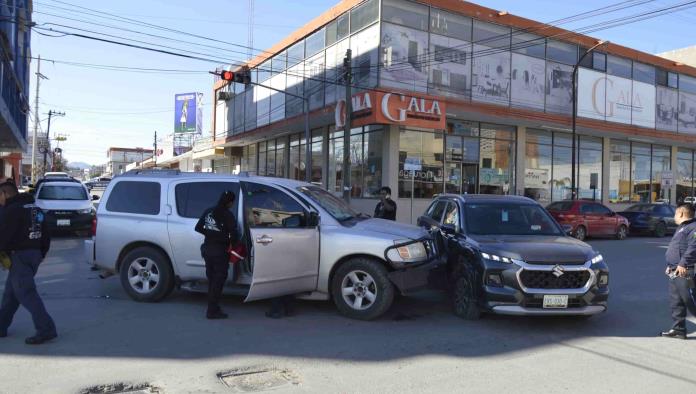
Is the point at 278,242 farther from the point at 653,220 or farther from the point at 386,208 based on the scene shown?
the point at 653,220

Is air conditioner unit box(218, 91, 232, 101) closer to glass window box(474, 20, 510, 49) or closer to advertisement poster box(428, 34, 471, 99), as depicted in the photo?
advertisement poster box(428, 34, 471, 99)

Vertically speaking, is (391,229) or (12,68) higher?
(12,68)

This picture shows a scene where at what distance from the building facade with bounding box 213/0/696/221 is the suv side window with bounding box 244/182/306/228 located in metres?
13.1

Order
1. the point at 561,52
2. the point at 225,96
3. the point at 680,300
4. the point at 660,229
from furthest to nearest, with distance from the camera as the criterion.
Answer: the point at 225,96 < the point at 561,52 < the point at 660,229 < the point at 680,300

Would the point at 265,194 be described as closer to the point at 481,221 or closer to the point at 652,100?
the point at 481,221

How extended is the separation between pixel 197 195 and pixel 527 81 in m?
22.2

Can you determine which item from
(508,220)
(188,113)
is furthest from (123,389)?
(188,113)

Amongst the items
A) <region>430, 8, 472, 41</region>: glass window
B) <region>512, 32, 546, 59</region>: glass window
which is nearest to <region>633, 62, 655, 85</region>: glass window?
<region>512, 32, 546, 59</region>: glass window

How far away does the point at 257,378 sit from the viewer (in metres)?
5.06

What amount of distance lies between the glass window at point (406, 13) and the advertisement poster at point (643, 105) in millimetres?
15025

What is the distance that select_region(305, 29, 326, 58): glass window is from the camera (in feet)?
90.4

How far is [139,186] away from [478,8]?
2053 cm

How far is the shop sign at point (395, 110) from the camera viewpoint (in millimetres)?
21078

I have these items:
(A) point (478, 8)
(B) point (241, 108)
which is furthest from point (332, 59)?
(B) point (241, 108)
